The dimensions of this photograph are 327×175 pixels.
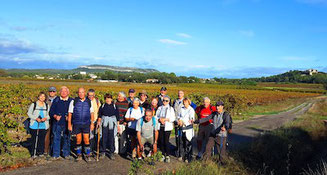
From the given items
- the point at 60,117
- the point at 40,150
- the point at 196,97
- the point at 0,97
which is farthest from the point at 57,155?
the point at 196,97

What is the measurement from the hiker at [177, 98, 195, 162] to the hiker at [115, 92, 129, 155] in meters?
1.54

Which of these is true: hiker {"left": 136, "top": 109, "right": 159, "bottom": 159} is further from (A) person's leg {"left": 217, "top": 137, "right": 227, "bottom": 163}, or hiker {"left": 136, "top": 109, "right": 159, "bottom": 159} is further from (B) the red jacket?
(A) person's leg {"left": 217, "top": 137, "right": 227, "bottom": 163}

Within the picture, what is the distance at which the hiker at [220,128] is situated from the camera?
23.9ft

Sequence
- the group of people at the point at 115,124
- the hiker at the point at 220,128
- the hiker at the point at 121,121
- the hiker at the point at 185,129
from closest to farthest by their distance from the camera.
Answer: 1. the group of people at the point at 115,124
2. the hiker at the point at 220,128
3. the hiker at the point at 185,129
4. the hiker at the point at 121,121

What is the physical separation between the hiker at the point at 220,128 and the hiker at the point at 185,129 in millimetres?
570

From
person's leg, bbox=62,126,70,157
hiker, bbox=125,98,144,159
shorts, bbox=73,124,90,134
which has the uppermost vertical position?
hiker, bbox=125,98,144,159

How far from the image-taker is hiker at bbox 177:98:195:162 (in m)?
7.69

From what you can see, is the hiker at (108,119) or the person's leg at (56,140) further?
the hiker at (108,119)

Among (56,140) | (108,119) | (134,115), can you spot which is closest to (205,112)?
(134,115)

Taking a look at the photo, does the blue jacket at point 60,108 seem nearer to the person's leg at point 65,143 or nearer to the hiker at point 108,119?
the person's leg at point 65,143

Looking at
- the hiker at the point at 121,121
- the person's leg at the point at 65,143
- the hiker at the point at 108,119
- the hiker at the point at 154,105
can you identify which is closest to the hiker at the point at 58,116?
the person's leg at the point at 65,143

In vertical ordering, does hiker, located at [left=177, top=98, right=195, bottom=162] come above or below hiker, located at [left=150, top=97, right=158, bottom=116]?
below

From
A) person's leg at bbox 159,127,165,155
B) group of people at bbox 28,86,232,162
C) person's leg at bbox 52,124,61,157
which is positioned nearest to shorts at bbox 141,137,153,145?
group of people at bbox 28,86,232,162

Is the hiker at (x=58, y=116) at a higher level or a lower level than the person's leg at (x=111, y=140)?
higher
